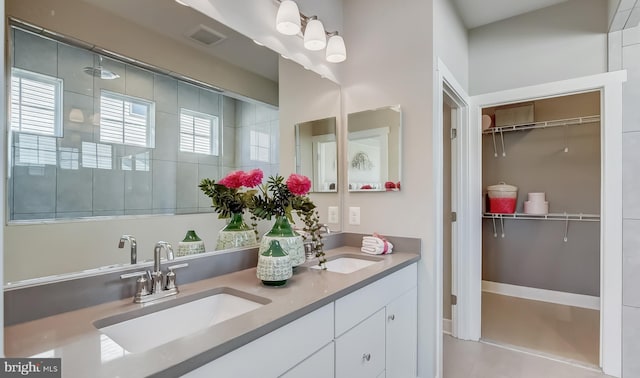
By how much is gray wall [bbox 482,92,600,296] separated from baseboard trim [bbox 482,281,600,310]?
5 cm

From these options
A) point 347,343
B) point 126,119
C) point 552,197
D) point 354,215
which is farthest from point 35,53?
point 552,197

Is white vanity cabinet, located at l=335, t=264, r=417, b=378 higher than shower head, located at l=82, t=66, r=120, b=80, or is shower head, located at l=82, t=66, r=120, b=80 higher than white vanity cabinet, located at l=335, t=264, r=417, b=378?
shower head, located at l=82, t=66, r=120, b=80

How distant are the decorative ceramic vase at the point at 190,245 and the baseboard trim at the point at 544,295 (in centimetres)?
368

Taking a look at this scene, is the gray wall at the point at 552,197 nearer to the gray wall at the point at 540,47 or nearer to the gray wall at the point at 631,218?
the gray wall at the point at 540,47

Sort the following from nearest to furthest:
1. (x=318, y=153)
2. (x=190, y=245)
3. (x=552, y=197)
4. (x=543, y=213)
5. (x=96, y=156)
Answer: (x=96, y=156), (x=190, y=245), (x=318, y=153), (x=543, y=213), (x=552, y=197)

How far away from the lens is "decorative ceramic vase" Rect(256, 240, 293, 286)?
1.21 meters

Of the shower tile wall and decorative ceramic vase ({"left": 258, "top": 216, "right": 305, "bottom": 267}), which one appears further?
decorative ceramic vase ({"left": 258, "top": 216, "right": 305, "bottom": 267})

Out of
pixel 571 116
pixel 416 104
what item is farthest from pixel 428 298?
pixel 571 116

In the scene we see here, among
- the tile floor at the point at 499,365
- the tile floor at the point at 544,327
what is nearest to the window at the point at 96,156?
the tile floor at the point at 499,365

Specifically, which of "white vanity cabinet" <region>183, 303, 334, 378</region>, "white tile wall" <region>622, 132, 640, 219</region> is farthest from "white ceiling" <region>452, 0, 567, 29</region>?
"white vanity cabinet" <region>183, 303, 334, 378</region>

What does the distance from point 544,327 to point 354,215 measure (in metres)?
2.22

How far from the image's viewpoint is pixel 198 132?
136 cm

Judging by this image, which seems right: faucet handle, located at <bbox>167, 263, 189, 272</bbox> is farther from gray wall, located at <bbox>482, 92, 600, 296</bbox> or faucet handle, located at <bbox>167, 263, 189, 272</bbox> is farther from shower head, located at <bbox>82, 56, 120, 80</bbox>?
gray wall, located at <bbox>482, 92, 600, 296</bbox>

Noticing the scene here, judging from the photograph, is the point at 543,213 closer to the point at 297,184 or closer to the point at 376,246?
the point at 376,246
